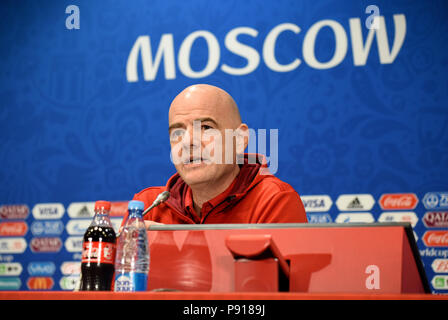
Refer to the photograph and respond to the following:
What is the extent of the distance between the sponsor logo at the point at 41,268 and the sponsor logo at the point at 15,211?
0.27m

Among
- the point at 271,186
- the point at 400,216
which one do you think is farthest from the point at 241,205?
the point at 400,216

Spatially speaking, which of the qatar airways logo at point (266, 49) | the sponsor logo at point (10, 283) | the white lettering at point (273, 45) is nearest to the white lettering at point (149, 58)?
the qatar airways logo at point (266, 49)

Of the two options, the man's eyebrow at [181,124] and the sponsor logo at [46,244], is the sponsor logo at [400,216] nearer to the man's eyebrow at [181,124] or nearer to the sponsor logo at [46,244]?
the man's eyebrow at [181,124]

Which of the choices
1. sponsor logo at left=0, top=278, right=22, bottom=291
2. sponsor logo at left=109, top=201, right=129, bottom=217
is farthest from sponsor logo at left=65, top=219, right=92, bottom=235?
sponsor logo at left=0, top=278, right=22, bottom=291

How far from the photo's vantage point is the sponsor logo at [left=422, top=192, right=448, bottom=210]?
7.88 ft

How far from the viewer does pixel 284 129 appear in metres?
2.65

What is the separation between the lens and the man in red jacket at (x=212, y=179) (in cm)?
174

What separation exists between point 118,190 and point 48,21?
44.7 inches

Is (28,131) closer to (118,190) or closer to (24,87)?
(24,87)

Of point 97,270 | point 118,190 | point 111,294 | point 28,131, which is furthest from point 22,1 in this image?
point 111,294

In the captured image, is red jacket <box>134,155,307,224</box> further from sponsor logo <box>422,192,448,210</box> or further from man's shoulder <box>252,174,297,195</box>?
sponsor logo <box>422,192,448,210</box>
